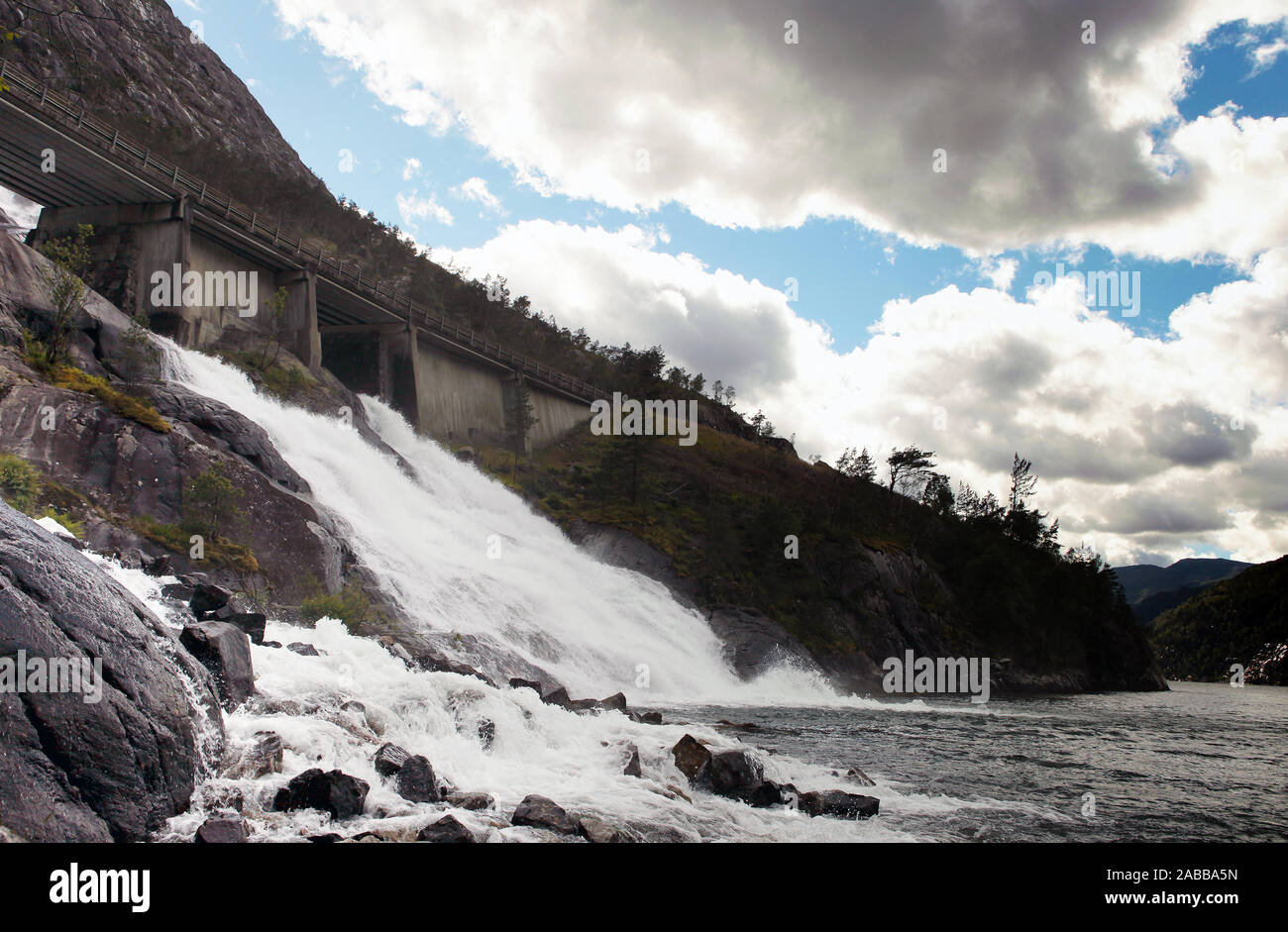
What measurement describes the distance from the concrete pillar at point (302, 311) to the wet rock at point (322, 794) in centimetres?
3893

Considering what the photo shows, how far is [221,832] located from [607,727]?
10639mm

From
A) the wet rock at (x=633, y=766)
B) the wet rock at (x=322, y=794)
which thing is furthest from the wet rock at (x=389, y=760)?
the wet rock at (x=633, y=766)

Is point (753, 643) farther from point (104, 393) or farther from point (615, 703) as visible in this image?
point (104, 393)

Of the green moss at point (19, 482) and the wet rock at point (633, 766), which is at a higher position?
the green moss at point (19, 482)

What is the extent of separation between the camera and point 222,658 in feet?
37.8

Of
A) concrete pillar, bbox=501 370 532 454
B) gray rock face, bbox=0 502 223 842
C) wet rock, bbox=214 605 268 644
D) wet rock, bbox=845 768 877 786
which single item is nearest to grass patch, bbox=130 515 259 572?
wet rock, bbox=214 605 268 644

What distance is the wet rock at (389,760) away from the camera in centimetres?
1122

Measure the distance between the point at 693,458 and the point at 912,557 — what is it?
22038 millimetres

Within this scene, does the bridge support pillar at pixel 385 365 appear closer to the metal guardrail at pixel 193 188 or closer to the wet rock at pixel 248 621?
the metal guardrail at pixel 193 188

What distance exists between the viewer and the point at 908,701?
41.2m

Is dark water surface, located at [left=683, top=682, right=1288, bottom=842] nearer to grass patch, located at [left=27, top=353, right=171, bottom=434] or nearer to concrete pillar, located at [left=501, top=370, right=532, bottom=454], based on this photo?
grass patch, located at [left=27, top=353, right=171, bottom=434]
